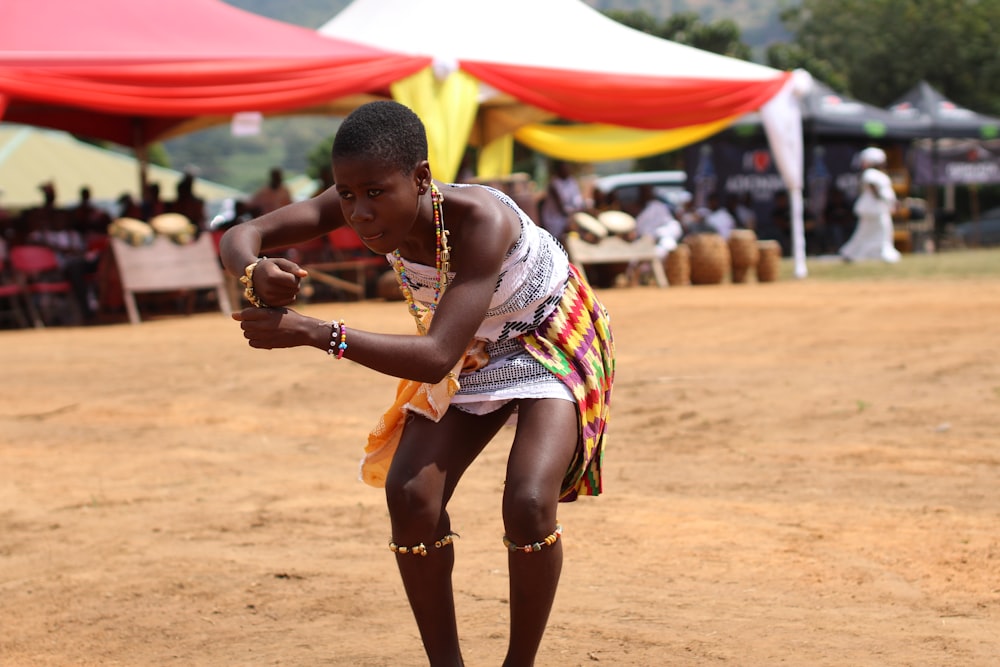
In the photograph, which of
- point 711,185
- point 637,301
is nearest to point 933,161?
point 711,185

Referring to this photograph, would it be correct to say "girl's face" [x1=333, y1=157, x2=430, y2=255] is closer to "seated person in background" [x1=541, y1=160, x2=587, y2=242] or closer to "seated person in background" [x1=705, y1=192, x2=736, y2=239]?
"seated person in background" [x1=541, y1=160, x2=587, y2=242]

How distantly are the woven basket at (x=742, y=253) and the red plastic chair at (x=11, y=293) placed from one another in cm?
930

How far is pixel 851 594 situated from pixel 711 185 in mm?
21978

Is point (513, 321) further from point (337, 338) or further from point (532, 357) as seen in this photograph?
point (337, 338)

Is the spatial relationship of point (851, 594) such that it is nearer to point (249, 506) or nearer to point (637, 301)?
point (249, 506)

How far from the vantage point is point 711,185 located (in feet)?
84.3

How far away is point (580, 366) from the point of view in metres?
3.44

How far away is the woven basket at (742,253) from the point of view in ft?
58.8

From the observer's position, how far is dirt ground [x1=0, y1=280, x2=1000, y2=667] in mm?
3930

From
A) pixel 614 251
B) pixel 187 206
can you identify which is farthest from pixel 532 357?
pixel 187 206

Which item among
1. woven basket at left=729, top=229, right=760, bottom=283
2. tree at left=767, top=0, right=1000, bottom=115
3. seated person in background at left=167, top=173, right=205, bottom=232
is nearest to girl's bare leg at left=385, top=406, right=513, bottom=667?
seated person in background at left=167, top=173, right=205, bottom=232

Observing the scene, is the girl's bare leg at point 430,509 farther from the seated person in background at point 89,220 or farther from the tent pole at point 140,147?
the tent pole at point 140,147

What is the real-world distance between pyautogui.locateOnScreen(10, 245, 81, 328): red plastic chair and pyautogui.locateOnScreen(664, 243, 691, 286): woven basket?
7.69 m

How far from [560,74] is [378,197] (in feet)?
43.1
